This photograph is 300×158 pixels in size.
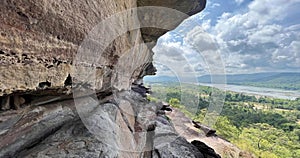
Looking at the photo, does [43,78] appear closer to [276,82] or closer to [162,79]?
[162,79]

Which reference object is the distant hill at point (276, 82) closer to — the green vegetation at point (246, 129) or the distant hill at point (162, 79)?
the green vegetation at point (246, 129)

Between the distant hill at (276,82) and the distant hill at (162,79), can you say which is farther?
the distant hill at (276,82)

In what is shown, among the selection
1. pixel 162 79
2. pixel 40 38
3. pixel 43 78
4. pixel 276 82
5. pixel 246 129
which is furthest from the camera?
pixel 276 82

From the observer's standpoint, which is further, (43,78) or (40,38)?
(43,78)

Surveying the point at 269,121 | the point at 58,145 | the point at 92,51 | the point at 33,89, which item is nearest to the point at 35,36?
the point at 33,89

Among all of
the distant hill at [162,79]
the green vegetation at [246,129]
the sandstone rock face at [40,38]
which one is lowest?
the green vegetation at [246,129]

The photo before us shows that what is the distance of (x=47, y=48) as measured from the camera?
269 centimetres

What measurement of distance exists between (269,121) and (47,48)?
4741 cm

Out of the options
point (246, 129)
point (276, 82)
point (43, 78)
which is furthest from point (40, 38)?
point (276, 82)

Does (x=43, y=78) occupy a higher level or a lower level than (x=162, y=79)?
higher

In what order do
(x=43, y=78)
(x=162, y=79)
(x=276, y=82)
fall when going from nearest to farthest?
(x=43, y=78) < (x=162, y=79) < (x=276, y=82)

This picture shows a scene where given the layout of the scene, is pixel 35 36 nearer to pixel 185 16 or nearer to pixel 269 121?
pixel 185 16

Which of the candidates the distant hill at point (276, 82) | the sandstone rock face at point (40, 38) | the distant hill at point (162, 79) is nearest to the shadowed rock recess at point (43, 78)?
the sandstone rock face at point (40, 38)

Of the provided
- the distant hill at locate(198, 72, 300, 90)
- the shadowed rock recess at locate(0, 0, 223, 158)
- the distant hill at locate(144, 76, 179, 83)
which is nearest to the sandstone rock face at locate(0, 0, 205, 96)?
the shadowed rock recess at locate(0, 0, 223, 158)
